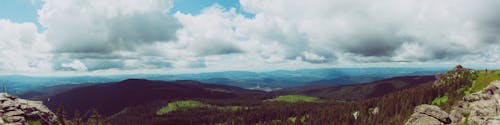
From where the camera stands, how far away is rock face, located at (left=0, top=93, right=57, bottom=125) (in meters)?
102

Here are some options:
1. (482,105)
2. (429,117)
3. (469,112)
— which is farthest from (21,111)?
(482,105)

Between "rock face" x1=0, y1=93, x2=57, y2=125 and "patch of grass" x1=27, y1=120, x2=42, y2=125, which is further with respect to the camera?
"patch of grass" x1=27, y1=120, x2=42, y2=125

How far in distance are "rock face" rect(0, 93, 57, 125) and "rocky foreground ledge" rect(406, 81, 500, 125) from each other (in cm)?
13738

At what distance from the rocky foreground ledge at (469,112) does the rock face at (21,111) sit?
137 meters

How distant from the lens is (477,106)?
104m

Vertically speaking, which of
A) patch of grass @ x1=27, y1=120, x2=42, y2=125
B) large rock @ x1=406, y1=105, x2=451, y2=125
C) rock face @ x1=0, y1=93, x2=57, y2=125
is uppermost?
rock face @ x1=0, y1=93, x2=57, y2=125

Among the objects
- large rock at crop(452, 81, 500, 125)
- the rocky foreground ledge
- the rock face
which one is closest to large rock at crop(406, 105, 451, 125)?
the rocky foreground ledge

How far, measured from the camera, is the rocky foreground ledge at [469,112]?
99.8 metres

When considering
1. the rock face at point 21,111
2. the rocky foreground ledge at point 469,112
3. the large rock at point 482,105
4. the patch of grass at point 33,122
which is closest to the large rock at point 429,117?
the rocky foreground ledge at point 469,112

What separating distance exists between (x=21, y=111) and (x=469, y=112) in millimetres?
156967

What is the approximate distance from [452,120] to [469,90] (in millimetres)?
104617

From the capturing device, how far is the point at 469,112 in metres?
108

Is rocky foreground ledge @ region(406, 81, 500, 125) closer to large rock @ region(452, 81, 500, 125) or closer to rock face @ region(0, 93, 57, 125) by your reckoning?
large rock @ region(452, 81, 500, 125)

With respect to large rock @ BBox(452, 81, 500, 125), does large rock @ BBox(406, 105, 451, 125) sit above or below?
below
